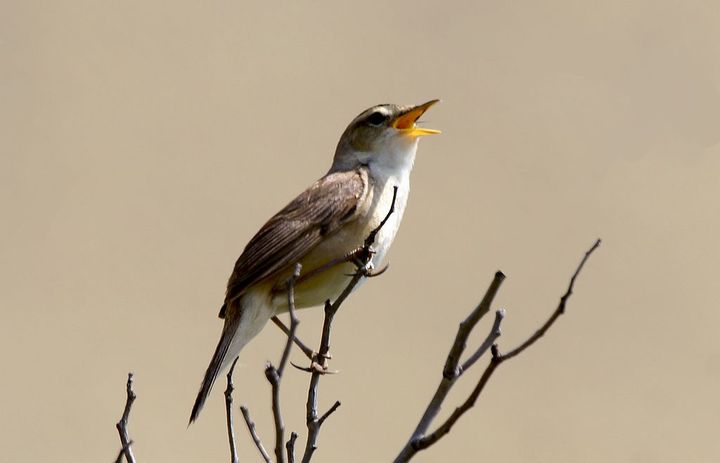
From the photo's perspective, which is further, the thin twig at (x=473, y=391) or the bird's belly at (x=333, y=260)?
the bird's belly at (x=333, y=260)

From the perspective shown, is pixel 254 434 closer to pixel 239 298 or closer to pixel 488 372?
pixel 488 372

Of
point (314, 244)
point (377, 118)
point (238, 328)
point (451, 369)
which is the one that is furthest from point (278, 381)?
point (377, 118)

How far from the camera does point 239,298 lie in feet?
12.1

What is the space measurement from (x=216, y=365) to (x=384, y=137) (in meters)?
1.32

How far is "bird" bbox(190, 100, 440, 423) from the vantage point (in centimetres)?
361

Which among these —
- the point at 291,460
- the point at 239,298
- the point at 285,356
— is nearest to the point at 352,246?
the point at 239,298

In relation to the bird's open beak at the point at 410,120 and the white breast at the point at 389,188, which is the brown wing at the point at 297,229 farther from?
the bird's open beak at the point at 410,120

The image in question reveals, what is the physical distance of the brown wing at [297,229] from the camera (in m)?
3.63

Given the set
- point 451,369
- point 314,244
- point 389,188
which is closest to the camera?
point 451,369

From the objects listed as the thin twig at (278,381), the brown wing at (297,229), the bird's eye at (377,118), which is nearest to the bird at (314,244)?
the brown wing at (297,229)

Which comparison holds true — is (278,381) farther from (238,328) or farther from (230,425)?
(238,328)

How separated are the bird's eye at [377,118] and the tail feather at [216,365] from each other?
3.76ft

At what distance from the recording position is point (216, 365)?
335cm

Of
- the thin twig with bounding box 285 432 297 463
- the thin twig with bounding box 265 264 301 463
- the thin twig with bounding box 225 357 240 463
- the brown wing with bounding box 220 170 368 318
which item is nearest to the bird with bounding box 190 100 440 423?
the brown wing with bounding box 220 170 368 318
